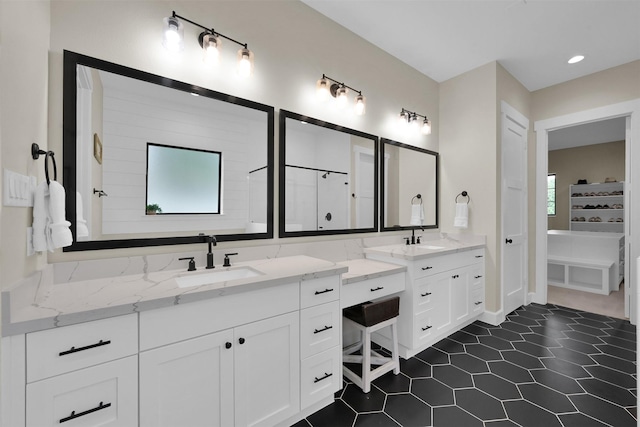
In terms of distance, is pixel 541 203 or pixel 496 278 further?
pixel 541 203

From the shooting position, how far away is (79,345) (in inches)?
38.7

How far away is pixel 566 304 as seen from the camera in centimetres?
360

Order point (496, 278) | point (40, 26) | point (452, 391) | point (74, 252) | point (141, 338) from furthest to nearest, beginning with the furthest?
point (496, 278) → point (452, 391) → point (74, 252) → point (40, 26) → point (141, 338)

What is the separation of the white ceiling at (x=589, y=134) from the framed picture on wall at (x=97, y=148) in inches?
232

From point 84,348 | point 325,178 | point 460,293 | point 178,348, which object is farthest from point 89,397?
point 460,293

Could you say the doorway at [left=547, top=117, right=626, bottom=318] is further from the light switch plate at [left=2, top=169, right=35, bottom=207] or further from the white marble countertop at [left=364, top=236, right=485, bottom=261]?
the light switch plate at [left=2, top=169, right=35, bottom=207]

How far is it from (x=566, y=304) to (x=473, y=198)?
1.97 meters

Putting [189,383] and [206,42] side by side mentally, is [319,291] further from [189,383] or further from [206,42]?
[206,42]

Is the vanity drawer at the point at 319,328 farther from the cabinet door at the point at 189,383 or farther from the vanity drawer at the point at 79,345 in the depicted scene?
the vanity drawer at the point at 79,345

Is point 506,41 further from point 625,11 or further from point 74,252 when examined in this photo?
point 74,252

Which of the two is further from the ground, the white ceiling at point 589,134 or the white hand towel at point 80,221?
the white ceiling at point 589,134

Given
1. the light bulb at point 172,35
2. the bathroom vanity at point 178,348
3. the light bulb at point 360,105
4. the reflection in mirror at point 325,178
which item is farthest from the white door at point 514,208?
the light bulb at point 172,35

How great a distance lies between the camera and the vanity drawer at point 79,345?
3.02ft

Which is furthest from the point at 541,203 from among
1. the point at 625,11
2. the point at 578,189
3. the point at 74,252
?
the point at 74,252
